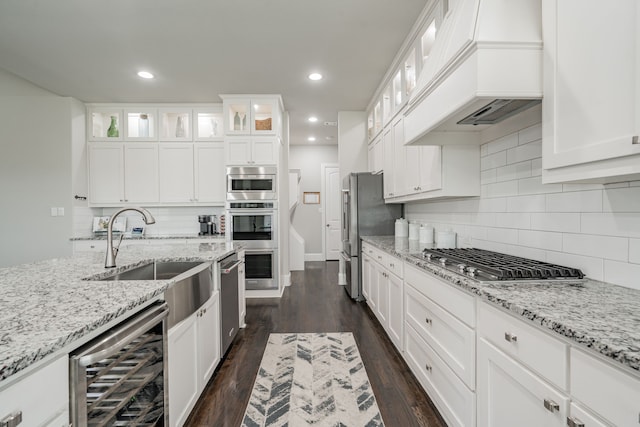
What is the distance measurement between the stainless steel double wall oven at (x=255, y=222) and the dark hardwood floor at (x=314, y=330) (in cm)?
38

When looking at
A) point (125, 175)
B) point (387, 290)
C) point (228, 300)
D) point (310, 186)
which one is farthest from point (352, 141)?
point (125, 175)

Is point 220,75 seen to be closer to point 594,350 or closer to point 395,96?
point 395,96

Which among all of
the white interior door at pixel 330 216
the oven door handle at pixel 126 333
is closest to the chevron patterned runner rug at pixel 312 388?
the oven door handle at pixel 126 333

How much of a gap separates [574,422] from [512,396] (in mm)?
283

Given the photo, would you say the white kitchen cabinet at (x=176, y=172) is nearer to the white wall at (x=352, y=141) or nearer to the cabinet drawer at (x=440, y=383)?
the white wall at (x=352, y=141)

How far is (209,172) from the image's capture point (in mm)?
4508

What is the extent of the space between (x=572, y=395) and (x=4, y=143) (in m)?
5.44

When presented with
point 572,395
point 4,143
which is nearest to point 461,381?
point 572,395

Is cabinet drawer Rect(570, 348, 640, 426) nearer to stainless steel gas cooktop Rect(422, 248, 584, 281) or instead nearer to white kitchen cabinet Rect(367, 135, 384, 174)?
stainless steel gas cooktop Rect(422, 248, 584, 281)

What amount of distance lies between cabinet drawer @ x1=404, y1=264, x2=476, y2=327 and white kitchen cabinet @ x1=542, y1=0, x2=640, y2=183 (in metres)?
0.63

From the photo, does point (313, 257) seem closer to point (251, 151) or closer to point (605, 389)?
point (251, 151)

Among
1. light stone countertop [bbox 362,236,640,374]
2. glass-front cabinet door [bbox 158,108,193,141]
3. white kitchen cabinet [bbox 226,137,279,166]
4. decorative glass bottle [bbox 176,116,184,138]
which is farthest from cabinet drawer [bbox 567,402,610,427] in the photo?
decorative glass bottle [bbox 176,116,184,138]

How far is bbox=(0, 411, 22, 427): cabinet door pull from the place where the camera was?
2.02 ft

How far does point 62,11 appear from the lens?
243cm
